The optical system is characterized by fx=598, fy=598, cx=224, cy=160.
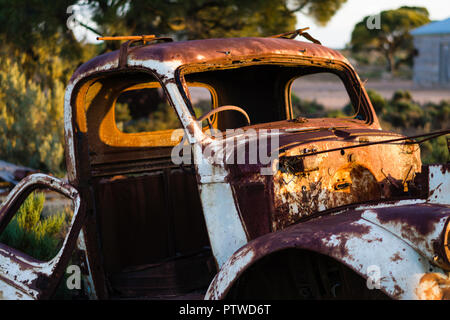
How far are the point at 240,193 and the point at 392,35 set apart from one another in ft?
161

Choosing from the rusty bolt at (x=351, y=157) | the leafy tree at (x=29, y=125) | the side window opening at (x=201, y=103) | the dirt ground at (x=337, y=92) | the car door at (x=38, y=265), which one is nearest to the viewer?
the rusty bolt at (x=351, y=157)

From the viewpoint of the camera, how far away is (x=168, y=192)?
14.4 feet

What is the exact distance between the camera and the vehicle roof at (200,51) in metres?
3.33

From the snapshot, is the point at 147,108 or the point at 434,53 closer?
the point at 147,108

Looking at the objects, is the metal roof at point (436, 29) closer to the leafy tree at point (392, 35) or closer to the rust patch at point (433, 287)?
the leafy tree at point (392, 35)

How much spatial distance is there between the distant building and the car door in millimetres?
32985

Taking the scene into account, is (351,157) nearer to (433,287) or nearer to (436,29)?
(433,287)

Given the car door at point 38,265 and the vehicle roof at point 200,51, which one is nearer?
the vehicle roof at point 200,51

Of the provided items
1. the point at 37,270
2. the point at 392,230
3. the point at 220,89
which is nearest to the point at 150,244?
the point at 37,270

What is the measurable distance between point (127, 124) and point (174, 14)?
368 centimetres

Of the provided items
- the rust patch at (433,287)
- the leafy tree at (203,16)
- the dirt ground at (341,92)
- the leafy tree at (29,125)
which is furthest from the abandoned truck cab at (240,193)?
the dirt ground at (341,92)

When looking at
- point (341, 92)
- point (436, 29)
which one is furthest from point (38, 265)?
point (436, 29)

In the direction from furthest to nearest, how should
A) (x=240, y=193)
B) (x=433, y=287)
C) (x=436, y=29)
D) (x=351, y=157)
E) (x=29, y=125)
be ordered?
(x=436, y=29) < (x=29, y=125) < (x=351, y=157) < (x=240, y=193) < (x=433, y=287)

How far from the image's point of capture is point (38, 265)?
3.71 m
